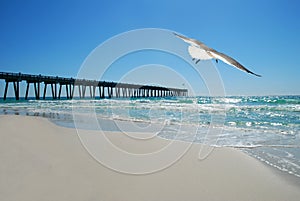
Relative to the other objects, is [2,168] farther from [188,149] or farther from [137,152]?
[188,149]

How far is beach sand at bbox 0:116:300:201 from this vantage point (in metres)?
2.63

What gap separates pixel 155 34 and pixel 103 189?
3680mm

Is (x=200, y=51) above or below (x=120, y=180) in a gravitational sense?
above

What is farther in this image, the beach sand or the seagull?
the beach sand

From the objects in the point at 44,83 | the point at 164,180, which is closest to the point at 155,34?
the point at 164,180

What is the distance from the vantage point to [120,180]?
10.2ft

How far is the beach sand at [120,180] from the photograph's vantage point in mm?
2635

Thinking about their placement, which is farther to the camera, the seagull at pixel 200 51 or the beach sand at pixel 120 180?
the beach sand at pixel 120 180

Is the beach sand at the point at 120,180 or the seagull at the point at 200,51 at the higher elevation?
the seagull at the point at 200,51

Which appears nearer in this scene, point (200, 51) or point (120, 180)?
point (200, 51)

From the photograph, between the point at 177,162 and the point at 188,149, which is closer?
the point at 177,162

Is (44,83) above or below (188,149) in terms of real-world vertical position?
above

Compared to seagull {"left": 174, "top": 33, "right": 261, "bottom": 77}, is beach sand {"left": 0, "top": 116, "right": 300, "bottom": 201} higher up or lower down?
lower down

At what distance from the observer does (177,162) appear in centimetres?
420
